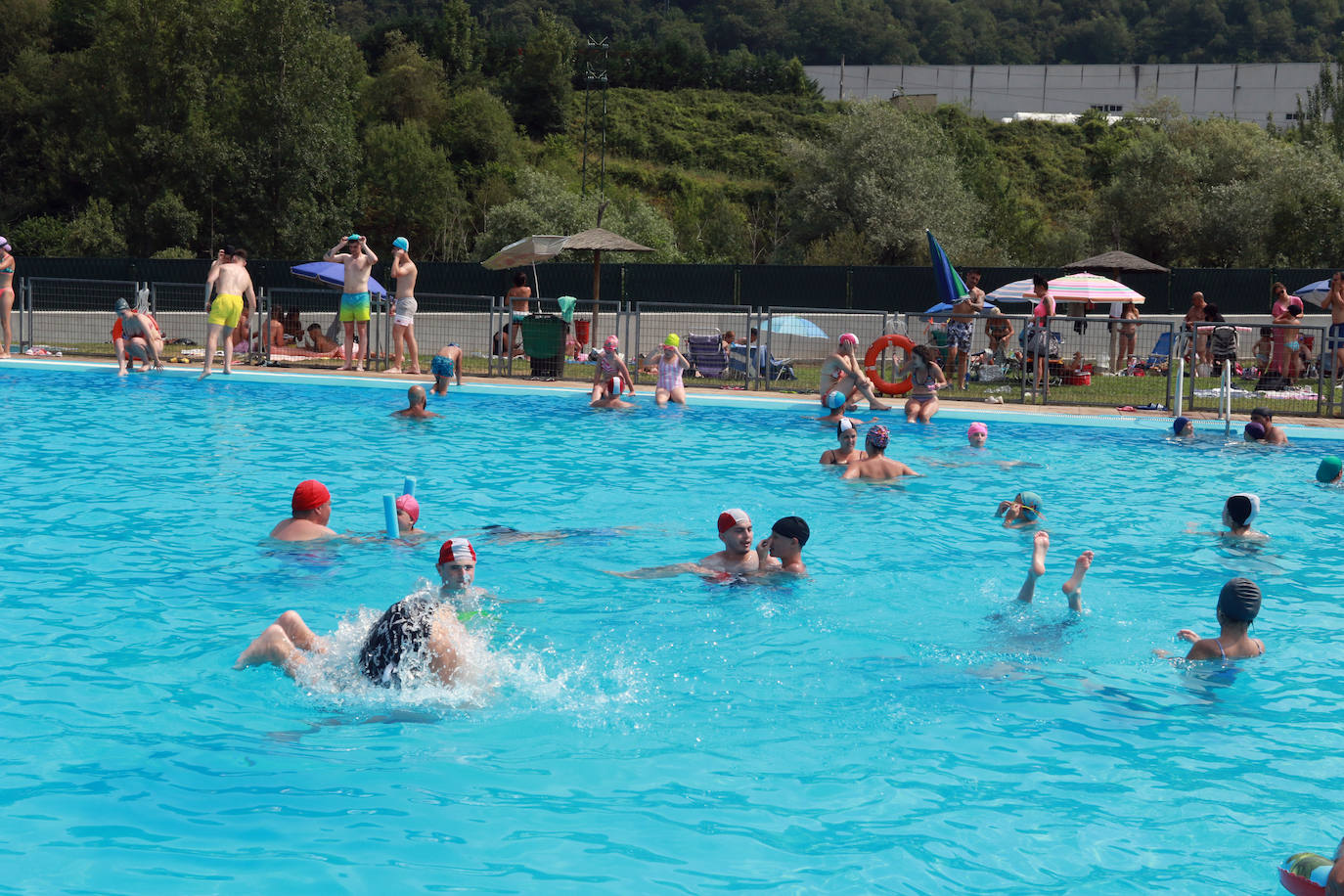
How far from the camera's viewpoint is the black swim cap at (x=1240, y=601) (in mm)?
6215

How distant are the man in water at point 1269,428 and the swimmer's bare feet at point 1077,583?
7.31 metres

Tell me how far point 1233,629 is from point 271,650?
15.8 ft

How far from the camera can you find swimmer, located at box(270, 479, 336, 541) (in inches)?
334

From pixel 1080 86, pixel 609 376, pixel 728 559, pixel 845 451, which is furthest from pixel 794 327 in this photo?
pixel 1080 86

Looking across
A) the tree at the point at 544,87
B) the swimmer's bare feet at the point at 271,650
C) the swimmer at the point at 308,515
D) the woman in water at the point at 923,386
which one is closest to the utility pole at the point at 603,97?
the tree at the point at 544,87

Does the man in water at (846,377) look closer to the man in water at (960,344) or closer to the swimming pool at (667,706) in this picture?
the man in water at (960,344)

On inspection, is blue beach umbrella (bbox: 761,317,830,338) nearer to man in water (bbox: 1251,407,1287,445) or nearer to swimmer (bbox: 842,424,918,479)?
man in water (bbox: 1251,407,1287,445)

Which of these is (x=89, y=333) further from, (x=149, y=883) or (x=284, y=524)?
(x=149, y=883)

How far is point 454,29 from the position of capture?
2675 inches

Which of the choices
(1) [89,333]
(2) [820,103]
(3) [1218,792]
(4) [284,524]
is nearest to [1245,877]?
(3) [1218,792]

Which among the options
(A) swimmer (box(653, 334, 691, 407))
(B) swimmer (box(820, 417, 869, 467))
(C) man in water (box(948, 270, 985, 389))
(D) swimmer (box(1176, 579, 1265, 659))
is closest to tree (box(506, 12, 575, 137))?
(C) man in water (box(948, 270, 985, 389))

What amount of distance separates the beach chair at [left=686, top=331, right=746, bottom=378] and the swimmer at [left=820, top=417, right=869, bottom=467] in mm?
7660

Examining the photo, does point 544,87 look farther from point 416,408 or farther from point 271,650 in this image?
point 271,650

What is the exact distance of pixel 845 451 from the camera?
11.9 meters
